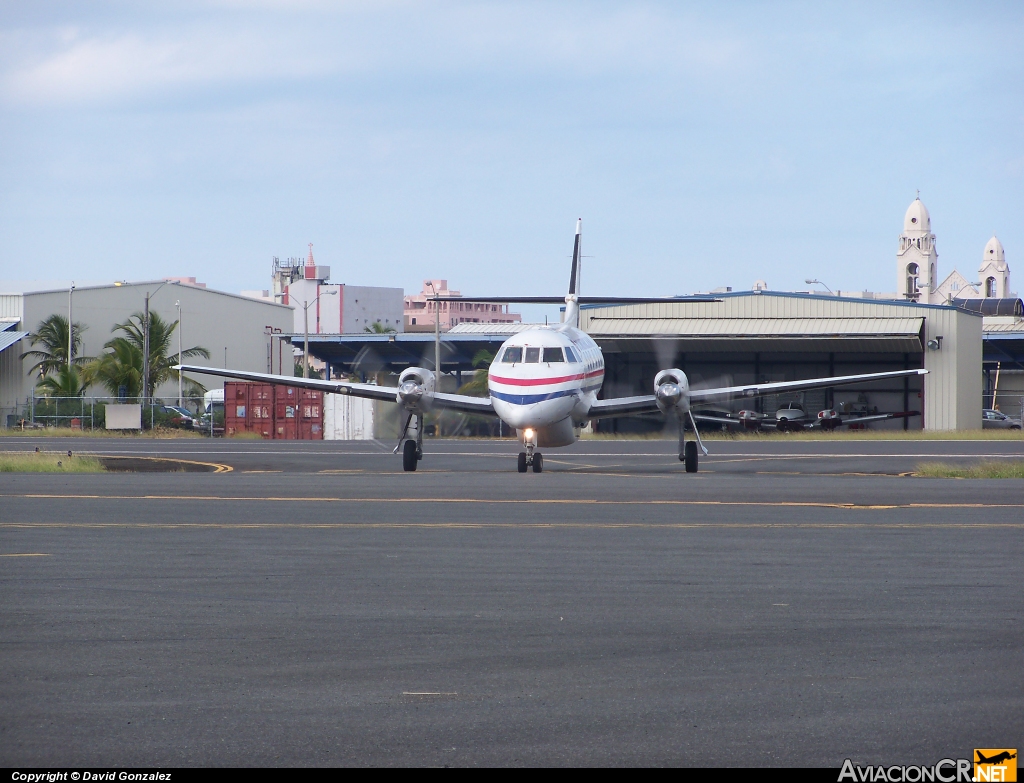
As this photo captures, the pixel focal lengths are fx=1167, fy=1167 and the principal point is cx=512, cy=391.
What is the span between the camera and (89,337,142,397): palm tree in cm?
6661

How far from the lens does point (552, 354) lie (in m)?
28.8

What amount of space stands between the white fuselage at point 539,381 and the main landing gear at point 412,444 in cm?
232

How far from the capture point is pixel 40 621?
29.0ft

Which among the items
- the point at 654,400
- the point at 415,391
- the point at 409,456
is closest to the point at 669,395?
the point at 654,400

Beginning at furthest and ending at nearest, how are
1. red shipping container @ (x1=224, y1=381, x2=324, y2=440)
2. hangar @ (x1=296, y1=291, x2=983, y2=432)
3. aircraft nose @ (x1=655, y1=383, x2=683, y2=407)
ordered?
hangar @ (x1=296, y1=291, x2=983, y2=432) < red shipping container @ (x1=224, y1=381, x2=324, y2=440) < aircraft nose @ (x1=655, y1=383, x2=683, y2=407)

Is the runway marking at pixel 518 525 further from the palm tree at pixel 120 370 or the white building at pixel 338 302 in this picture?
the white building at pixel 338 302

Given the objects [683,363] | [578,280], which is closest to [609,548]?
[578,280]

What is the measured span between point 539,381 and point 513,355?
124cm

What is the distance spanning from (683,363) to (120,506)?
54.6m

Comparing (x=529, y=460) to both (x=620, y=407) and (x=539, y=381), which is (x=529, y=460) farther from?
(x=620, y=407)

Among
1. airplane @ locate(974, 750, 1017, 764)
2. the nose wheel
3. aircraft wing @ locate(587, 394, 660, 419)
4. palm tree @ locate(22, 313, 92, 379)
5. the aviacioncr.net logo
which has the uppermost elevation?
palm tree @ locate(22, 313, 92, 379)

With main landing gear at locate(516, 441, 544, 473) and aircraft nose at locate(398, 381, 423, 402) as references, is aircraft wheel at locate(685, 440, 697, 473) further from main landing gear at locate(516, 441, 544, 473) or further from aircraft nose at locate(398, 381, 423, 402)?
aircraft nose at locate(398, 381, 423, 402)

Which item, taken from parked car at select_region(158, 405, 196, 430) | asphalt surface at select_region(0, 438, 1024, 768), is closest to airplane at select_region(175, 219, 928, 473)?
asphalt surface at select_region(0, 438, 1024, 768)

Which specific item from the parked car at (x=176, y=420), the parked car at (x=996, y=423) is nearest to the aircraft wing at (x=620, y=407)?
the parked car at (x=176, y=420)
